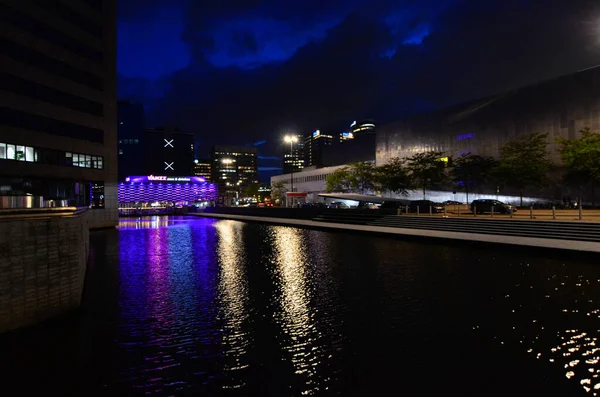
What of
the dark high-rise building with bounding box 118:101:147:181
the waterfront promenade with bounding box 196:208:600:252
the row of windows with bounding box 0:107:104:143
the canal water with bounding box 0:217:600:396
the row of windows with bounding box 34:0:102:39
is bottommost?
the canal water with bounding box 0:217:600:396

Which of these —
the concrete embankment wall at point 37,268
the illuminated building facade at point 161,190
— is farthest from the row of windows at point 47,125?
the illuminated building facade at point 161,190

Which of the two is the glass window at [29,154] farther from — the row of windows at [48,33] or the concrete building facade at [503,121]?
the concrete building facade at [503,121]

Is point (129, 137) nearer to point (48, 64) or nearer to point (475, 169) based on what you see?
point (48, 64)

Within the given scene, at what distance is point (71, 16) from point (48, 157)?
626 inches

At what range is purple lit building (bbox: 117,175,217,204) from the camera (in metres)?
134

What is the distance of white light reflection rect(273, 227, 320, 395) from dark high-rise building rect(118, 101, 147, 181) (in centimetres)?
16758

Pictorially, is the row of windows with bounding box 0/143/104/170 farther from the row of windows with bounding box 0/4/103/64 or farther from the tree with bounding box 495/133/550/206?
the tree with bounding box 495/133/550/206

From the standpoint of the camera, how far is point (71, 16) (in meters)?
41.5

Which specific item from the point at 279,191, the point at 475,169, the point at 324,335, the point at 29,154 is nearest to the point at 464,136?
the point at 475,169

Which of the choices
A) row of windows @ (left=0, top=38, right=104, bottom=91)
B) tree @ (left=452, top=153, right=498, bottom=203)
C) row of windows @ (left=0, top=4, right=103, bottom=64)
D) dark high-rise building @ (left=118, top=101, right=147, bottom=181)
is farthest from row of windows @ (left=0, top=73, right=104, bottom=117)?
dark high-rise building @ (left=118, top=101, right=147, bottom=181)

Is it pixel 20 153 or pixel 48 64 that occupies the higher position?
pixel 48 64

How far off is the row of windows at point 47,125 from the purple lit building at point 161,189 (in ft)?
310

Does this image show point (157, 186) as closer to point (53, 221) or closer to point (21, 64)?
point (21, 64)

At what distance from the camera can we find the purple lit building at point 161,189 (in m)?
134
